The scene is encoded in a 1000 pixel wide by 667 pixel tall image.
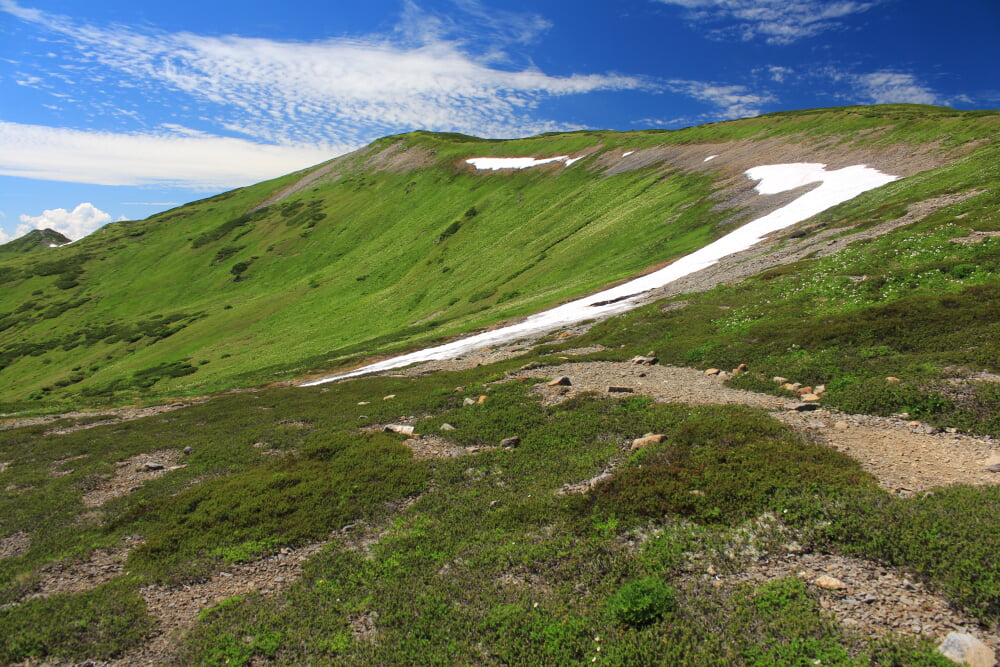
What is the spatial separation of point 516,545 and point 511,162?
4488 inches

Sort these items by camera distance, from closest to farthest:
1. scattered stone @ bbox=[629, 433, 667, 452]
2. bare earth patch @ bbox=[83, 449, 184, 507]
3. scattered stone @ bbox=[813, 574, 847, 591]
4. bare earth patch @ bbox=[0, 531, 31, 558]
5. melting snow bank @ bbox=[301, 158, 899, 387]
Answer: scattered stone @ bbox=[813, 574, 847, 591] → bare earth patch @ bbox=[0, 531, 31, 558] → scattered stone @ bbox=[629, 433, 667, 452] → bare earth patch @ bbox=[83, 449, 184, 507] → melting snow bank @ bbox=[301, 158, 899, 387]

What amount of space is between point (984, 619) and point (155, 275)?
154 m

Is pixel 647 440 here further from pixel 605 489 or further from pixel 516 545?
pixel 516 545

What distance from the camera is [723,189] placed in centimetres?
6322

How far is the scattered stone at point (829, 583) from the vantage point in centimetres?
750

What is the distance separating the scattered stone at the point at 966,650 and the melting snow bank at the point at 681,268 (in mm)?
31509

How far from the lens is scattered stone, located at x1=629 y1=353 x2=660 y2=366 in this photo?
2300cm

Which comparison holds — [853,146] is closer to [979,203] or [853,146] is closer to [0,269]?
[979,203]

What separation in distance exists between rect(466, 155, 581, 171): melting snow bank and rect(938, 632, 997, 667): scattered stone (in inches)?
4122

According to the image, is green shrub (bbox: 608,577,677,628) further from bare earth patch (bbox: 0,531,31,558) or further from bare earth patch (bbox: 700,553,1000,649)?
bare earth patch (bbox: 0,531,31,558)

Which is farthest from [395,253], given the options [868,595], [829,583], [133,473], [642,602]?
[868,595]

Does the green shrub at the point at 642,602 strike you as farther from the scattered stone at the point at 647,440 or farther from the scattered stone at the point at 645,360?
A: the scattered stone at the point at 645,360

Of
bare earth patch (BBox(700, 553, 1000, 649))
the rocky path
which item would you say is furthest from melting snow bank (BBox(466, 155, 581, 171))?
bare earth patch (BBox(700, 553, 1000, 649))

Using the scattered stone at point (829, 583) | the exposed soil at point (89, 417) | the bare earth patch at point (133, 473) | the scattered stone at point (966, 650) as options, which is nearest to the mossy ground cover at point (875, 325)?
the scattered stone at point (829, 583)
